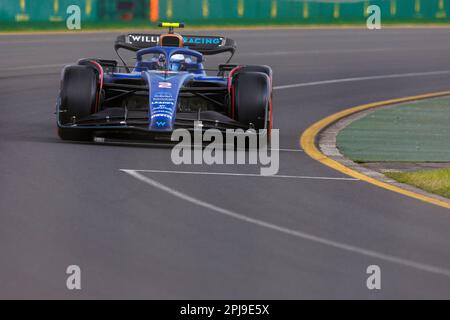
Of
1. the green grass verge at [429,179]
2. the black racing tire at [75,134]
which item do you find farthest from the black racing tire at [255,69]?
the green grass verge at [429,179]

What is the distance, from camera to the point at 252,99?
15.7 meters

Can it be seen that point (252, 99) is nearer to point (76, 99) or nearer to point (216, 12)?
point (76, 99)

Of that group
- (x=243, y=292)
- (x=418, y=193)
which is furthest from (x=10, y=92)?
(x=243, y=292)

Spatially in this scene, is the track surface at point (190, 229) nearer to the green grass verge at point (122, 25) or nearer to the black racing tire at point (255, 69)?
the black racing tire at point (255, 69)

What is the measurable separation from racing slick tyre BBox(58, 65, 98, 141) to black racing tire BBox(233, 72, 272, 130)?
5.18 ft

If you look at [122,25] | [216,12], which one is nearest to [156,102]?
[122,25]

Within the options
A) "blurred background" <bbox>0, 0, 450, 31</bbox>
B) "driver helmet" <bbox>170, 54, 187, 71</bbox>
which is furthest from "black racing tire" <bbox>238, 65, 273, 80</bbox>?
"blurred background" <bbox>0, 0, 450, 31</bbox>

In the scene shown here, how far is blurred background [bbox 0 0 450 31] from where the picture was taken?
1347 inches

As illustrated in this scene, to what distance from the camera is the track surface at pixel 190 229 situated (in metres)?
8.73

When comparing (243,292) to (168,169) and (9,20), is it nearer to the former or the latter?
(168,169)

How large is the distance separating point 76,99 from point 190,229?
5.42m

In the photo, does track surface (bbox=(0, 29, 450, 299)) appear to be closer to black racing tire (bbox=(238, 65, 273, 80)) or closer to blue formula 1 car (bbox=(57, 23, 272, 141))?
blue formula 1 car (bbox=(57, 23, 272, 141))

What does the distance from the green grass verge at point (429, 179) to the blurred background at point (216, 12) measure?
68.6ft
